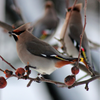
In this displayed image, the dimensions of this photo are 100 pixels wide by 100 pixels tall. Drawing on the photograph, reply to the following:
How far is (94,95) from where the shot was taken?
13.6 feet

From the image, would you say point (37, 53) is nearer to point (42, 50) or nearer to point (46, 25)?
point (42, 50)

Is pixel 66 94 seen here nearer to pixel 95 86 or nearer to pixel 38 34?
pixel 95 86

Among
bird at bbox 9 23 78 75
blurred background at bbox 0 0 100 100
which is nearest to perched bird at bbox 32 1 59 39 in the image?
blurred background at bbox 0 0 100 100

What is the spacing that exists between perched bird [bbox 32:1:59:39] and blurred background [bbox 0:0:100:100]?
175mm

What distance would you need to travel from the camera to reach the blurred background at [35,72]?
351cm

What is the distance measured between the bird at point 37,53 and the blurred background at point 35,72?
661mm

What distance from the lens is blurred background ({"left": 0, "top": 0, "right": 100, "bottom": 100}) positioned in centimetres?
351

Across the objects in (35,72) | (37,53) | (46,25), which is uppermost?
(37,53)

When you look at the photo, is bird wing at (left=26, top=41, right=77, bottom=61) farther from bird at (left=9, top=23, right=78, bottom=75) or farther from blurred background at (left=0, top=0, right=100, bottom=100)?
blurred background at (left=0, top=0, right=100, bottom=100)

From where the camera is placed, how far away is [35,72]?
15.5 feet

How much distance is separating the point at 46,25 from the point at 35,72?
1.13 metres

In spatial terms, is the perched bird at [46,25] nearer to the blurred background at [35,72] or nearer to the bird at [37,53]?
the blurred background at [35,72]

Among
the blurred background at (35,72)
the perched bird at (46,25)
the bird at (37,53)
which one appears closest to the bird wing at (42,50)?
the bird at (37,53)

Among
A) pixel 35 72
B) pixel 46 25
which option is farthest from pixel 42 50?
pixel 46 25
